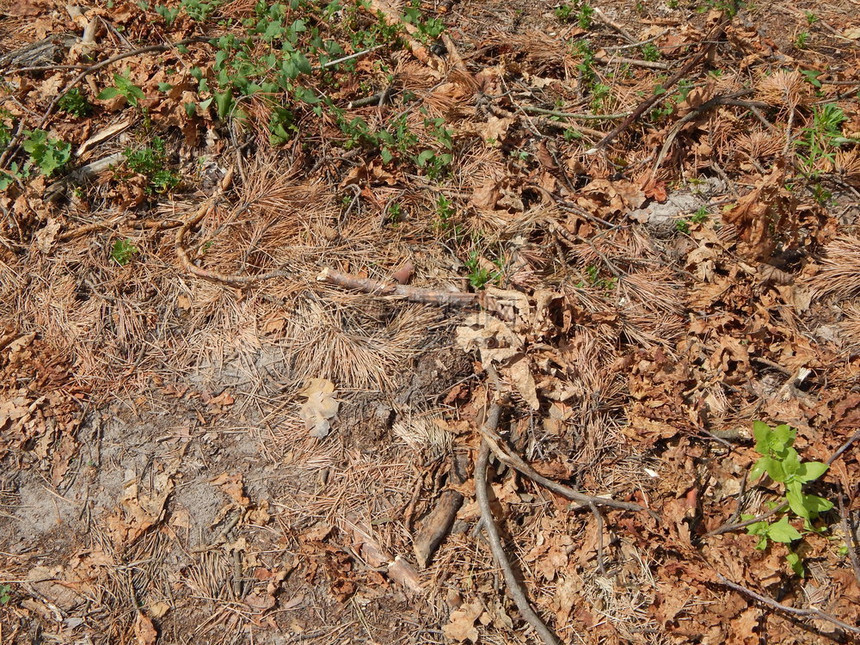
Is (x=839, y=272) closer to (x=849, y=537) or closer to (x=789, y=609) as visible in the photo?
(x=849, y=537)

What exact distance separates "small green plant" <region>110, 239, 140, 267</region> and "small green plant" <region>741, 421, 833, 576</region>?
313 centimetres

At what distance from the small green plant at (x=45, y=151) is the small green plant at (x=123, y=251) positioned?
586 millimetres

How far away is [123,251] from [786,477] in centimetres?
335

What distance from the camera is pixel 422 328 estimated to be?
121 inches

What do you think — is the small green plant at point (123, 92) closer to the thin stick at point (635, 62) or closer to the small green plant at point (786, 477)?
the thin stick at point (635, 62)

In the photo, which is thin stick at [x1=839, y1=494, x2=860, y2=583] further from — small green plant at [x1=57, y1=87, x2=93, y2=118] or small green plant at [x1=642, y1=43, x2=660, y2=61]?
small green plant at [x1=57, y1=87, x2=93, y2=118]

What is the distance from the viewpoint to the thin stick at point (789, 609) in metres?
2.47

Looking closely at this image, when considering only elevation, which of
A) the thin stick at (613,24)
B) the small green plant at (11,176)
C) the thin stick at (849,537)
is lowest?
the thin stick at (849,537)

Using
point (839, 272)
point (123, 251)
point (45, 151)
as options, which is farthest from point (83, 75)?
point (839, 272)

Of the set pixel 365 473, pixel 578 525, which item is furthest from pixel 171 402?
pixel 578 525

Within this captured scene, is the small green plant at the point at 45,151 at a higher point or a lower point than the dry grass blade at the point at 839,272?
higher

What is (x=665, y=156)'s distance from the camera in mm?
3482

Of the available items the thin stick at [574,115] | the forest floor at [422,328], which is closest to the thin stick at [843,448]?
the forest floor at [422,328]

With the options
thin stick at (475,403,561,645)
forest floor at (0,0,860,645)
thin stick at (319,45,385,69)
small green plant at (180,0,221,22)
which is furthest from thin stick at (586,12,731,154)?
small green plant at (180,0,221,22)
